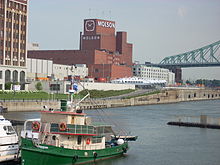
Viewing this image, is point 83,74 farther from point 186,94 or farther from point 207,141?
point 207,141

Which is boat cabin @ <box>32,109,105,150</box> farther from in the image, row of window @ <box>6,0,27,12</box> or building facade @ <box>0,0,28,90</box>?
row of window @ <box>6,0,27,12</box>

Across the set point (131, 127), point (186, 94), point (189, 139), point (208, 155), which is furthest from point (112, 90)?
point (208, 155)

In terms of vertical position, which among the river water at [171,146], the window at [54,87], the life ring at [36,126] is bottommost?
the river water at [171,146]

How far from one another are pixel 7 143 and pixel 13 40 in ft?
277

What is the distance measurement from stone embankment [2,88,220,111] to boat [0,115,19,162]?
71.5 ft

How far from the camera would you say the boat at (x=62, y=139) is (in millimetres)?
33656

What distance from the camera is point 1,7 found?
11425cm

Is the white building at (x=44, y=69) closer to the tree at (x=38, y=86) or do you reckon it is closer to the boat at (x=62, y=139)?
the tree at (x=38, y=86)

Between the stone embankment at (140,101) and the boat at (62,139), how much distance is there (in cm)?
1948

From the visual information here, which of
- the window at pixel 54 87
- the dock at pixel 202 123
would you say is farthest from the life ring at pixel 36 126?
the window at pixel 54 87

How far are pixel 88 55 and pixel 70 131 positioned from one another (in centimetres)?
16225

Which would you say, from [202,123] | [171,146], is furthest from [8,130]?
[202,123]

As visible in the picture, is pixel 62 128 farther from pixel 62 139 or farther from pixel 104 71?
pixel 104 71

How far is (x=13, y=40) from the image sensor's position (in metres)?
117
